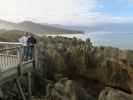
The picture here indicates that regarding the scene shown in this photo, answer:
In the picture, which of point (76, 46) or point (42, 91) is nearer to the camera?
point (42, 91)

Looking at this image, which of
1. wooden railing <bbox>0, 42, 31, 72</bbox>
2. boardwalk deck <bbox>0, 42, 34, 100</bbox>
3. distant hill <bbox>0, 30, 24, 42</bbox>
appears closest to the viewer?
boardwalk deck <bbox>0, 42, 34, 100</bbox>

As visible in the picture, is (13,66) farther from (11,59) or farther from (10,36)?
(10,36)

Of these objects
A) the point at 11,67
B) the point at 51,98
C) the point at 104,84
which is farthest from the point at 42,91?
the point at 11,67

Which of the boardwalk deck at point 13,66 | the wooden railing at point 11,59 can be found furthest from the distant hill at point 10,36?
the wooden railing at point 11,59

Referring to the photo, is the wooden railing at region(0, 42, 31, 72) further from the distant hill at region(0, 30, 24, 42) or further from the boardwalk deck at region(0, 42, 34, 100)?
the distant hill at region(0, 30, 24, 42)

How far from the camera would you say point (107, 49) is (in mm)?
27828

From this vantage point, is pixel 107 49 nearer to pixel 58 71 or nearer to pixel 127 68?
pixel 127 68

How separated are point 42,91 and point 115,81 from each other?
21.5 feet

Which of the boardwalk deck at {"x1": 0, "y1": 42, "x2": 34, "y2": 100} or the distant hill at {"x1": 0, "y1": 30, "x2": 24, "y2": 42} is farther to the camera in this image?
the distant hill at {"x1": 0, "y1": 30, "x2": 24, "y2": 42}

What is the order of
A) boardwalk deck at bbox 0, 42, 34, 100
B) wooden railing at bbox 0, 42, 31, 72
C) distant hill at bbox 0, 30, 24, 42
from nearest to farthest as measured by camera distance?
boardwalk deck at bbox 0, 42, 34, 100, wooden railing at bbox 0, 42, 31, 72, distant hill at bbox 0, 30, 24, 42

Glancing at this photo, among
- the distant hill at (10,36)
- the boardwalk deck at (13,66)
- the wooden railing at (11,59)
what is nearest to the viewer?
the boardwalk deck at (13,66)

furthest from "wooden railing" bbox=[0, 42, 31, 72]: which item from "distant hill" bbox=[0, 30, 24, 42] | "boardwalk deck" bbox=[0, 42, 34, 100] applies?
"distant hill" bbox=[0, 30, 24, 42]

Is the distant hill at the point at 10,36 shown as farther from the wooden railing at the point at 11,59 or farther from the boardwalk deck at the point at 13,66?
the wooden railing at the point at 11,59

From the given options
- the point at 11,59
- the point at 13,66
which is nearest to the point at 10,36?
the point at 11,59
